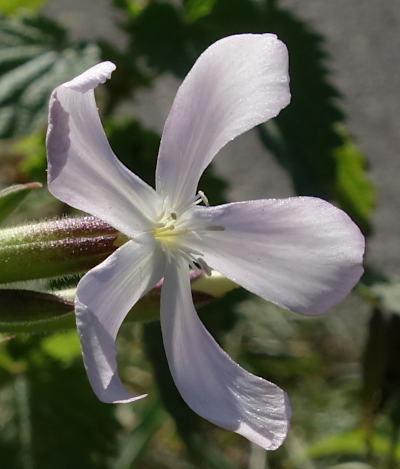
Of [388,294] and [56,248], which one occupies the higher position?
[56,248]

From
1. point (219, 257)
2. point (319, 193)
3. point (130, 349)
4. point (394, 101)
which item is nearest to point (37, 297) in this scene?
point (219, 257)

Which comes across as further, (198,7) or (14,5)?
(14,5)

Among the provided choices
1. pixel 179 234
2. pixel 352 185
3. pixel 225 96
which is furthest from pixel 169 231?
pixel 352 185

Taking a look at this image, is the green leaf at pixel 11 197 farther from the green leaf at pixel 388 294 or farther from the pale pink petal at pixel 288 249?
the green leaf at pixel 388 294

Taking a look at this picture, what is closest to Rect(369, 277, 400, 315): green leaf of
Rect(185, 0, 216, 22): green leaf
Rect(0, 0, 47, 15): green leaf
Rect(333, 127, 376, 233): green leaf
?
Rect(333, 127, 376, 233): green leaf

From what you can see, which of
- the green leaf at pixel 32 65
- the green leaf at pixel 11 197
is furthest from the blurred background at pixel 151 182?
the green leaf at pixel 11 197

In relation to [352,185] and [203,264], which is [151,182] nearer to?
[352,185]

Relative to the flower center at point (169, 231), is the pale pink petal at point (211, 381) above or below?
below
